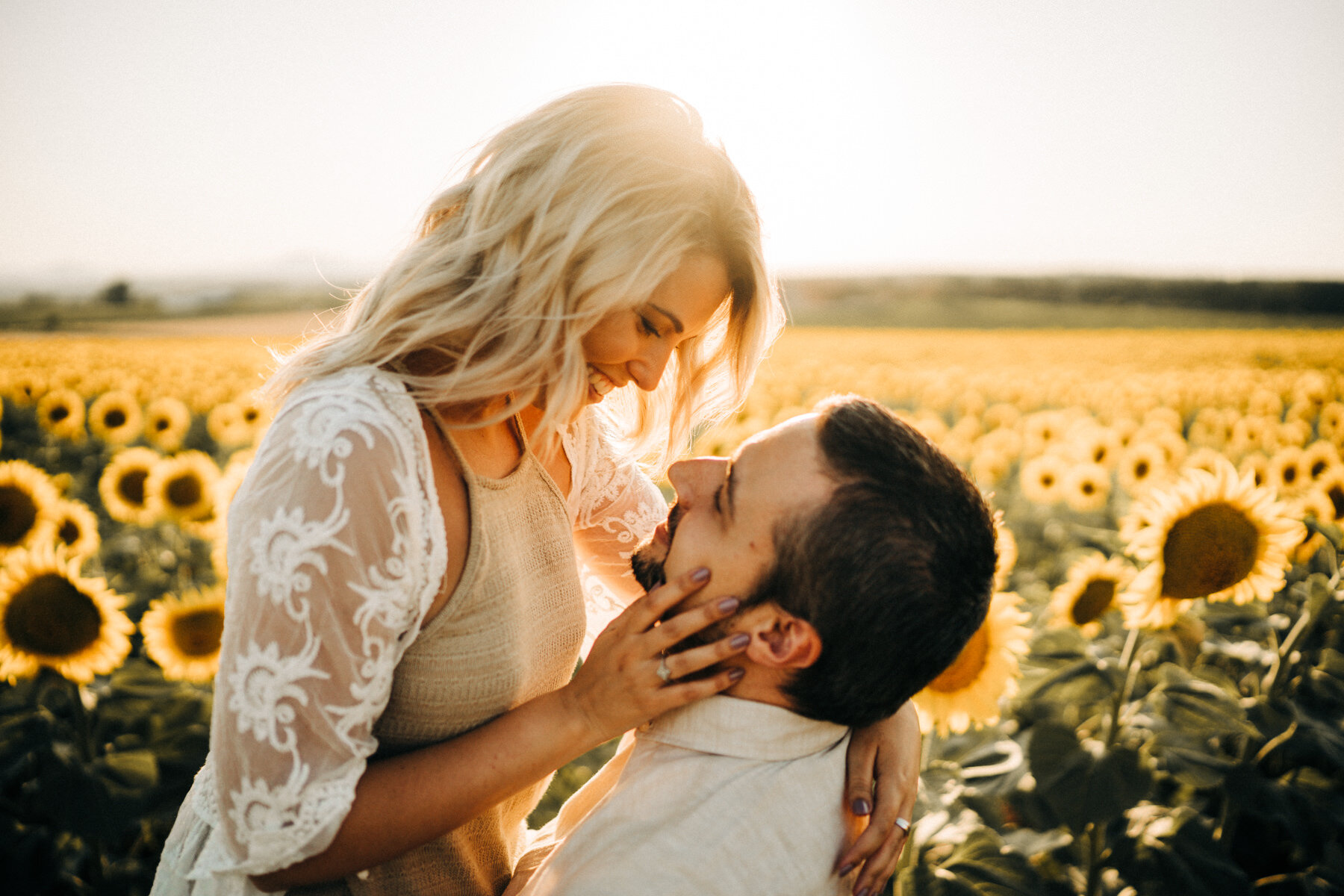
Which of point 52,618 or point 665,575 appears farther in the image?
point 52,618

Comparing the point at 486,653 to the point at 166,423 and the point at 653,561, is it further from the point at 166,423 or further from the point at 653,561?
the point at 166,423

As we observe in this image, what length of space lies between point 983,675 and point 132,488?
572 centimetres

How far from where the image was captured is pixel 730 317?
229 cm

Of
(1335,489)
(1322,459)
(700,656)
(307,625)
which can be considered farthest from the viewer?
(1322,459)

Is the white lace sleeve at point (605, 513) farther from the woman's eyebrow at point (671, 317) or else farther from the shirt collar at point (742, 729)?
the shirt collar at point (742, 729)

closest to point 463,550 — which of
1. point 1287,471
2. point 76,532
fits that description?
point 76,532

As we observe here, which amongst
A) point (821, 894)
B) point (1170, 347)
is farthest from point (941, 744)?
point (1170, 347)

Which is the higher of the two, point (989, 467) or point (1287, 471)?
point (1287, 471)

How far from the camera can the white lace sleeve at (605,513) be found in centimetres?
242

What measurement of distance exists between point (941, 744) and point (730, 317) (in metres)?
2.45

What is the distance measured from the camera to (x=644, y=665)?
1505 millimetres

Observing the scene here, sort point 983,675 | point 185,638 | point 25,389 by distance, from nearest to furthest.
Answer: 1. point 983,675
2. point 185,638
3. point 25,389

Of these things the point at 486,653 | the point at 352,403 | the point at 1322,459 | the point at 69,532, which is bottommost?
the point at 69,532

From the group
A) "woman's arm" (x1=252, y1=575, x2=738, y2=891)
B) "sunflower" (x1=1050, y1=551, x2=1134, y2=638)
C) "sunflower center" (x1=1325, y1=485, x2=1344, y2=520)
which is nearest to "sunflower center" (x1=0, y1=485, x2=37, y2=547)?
"woman's arm" (x1=252, y1=575, x2=738, y2=891)
